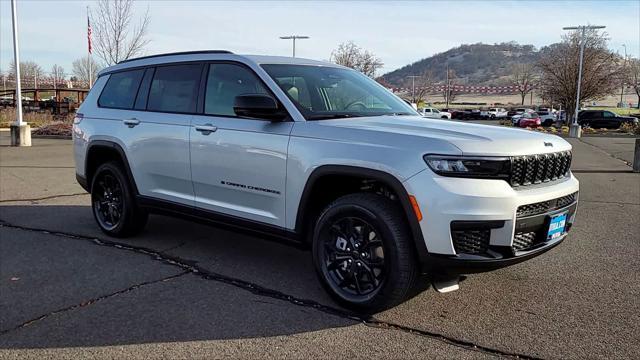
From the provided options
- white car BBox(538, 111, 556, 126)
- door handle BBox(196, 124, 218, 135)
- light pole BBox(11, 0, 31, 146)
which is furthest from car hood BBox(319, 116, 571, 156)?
white car BBox(538, 111, 556, 126)

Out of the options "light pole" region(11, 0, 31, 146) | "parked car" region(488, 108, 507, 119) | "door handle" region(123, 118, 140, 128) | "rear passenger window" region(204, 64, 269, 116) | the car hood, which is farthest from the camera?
"parked car" region(488, 108, 507, 119)

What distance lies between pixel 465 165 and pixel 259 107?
1.56 metres

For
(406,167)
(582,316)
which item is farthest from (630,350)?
(406,167)

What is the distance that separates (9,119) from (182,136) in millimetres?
26832

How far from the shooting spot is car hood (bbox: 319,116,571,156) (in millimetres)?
3453

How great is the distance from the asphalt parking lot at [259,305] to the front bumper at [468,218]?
1.68 feet

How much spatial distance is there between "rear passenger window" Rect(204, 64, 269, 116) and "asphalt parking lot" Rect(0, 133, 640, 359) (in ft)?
4.71

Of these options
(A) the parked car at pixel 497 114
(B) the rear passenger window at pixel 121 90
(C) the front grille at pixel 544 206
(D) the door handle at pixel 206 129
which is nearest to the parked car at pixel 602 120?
(A) the parked car at pixel 497 114

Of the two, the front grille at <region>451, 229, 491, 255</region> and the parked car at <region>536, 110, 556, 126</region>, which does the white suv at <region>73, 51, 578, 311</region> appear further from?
the parked car at <region>536, 110, 556, 126</region>

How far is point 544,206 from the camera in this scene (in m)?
3.72

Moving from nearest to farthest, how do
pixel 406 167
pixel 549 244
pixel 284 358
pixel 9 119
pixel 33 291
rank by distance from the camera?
pixel 284 358 → pixel 406 167 → pixel 549 244 → pixel 33 291 → pixel 9 119

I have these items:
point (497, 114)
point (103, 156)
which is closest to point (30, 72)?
A: point (497, 114)

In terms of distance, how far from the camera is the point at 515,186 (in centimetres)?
356

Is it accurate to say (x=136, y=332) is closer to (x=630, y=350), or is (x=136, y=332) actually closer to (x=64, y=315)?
(x=64, y=315)
